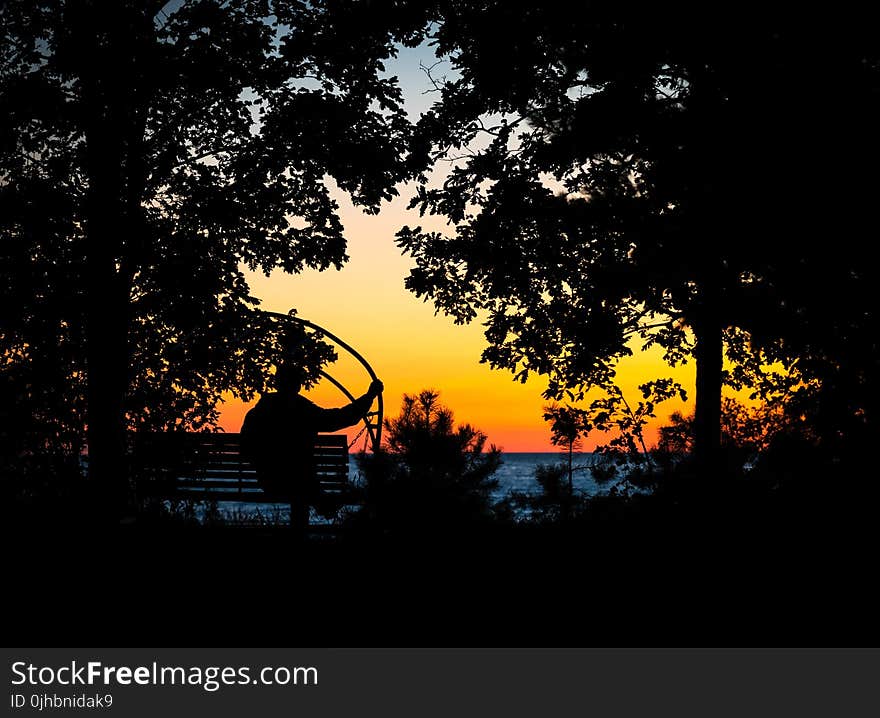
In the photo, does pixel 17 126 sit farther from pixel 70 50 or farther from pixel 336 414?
pixel 336 414

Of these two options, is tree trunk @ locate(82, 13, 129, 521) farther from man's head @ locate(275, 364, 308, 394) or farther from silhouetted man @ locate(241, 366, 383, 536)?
man's head @ locate(275, 364, 308, 394)

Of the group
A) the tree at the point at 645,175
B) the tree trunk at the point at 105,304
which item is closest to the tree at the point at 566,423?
the tree at the point at 645,175

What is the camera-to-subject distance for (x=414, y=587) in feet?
21.0

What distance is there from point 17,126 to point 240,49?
124 inches

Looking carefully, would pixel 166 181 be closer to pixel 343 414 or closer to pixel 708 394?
pixel 343 414

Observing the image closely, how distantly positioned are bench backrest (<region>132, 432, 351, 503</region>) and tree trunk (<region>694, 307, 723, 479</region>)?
15.1 ft

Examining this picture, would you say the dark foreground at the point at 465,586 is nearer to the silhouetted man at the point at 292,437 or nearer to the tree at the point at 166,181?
the silhouetted man at the point at 292,437

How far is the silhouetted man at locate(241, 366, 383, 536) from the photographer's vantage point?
31.7 ft

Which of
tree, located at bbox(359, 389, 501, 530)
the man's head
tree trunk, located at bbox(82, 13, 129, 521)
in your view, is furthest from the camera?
tree trunk, located at bbox(82, 13, 129, 521)

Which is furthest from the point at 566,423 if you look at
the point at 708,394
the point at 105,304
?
the point at 105,304

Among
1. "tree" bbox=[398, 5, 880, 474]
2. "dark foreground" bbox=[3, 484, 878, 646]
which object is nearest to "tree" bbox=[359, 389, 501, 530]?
"dark foreground" bbox=[3, 484, 878, 646]

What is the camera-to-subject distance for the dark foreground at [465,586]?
5.63 m

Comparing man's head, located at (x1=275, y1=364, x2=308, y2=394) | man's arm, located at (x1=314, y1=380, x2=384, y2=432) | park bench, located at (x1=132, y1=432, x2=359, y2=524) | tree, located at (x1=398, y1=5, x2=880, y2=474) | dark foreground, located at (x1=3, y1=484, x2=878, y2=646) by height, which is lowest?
dark foreground, located at (x1=3, y1=484, x2=878, y2=646)
